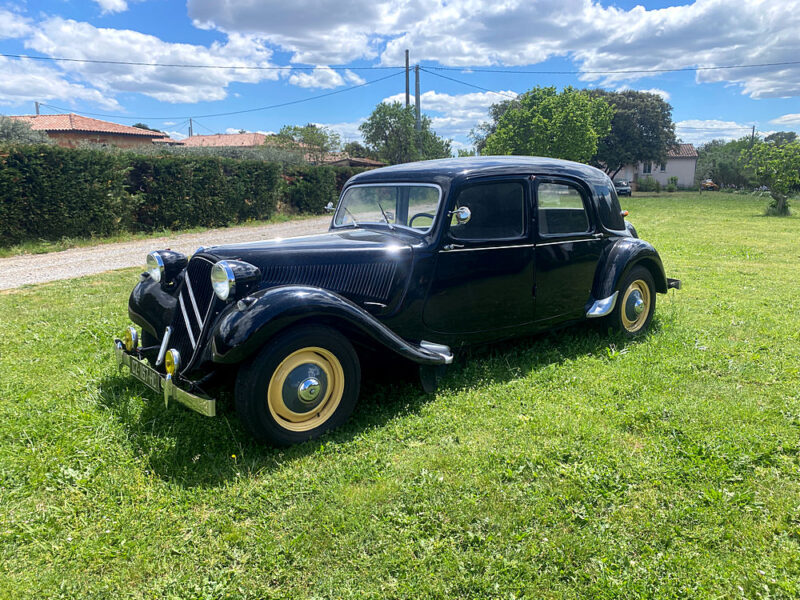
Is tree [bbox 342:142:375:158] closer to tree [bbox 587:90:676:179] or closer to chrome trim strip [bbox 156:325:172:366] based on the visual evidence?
tree [bbox 587:90:676:179]

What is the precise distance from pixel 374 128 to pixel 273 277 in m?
45.8

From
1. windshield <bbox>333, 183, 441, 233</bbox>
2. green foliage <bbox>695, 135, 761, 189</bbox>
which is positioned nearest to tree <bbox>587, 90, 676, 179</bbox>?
green foliage <bbox>695, 135, 761, 189</bbox>

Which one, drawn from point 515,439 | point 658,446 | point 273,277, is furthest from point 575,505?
point 273,277

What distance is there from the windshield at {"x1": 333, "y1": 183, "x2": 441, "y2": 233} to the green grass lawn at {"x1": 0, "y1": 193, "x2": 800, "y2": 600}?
1.31m

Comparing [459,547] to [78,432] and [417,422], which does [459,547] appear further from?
[78,432]

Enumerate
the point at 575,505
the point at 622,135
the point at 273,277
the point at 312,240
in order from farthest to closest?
the point at 622,135 → the point at 312,240 → the point at 273,277 → the point at 575,505

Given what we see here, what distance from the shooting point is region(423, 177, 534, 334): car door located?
3.95 meters

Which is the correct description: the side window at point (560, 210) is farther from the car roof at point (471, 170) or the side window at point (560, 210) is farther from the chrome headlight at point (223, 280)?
the chrome headlight at point (223, 280)

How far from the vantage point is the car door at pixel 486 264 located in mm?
3953

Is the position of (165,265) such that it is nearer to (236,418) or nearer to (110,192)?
(236,418)

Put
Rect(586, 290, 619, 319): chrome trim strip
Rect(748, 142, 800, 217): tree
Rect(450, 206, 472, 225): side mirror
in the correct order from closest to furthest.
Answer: Rect(450, 206, 472, 225): side mirror, Rect(586, 290, 619, 319): chrome trim strip, Rect(748, 142, 800, 217): tree

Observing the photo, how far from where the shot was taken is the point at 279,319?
3.01m

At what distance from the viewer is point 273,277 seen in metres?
3.42

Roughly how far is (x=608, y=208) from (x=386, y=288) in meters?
2.67
